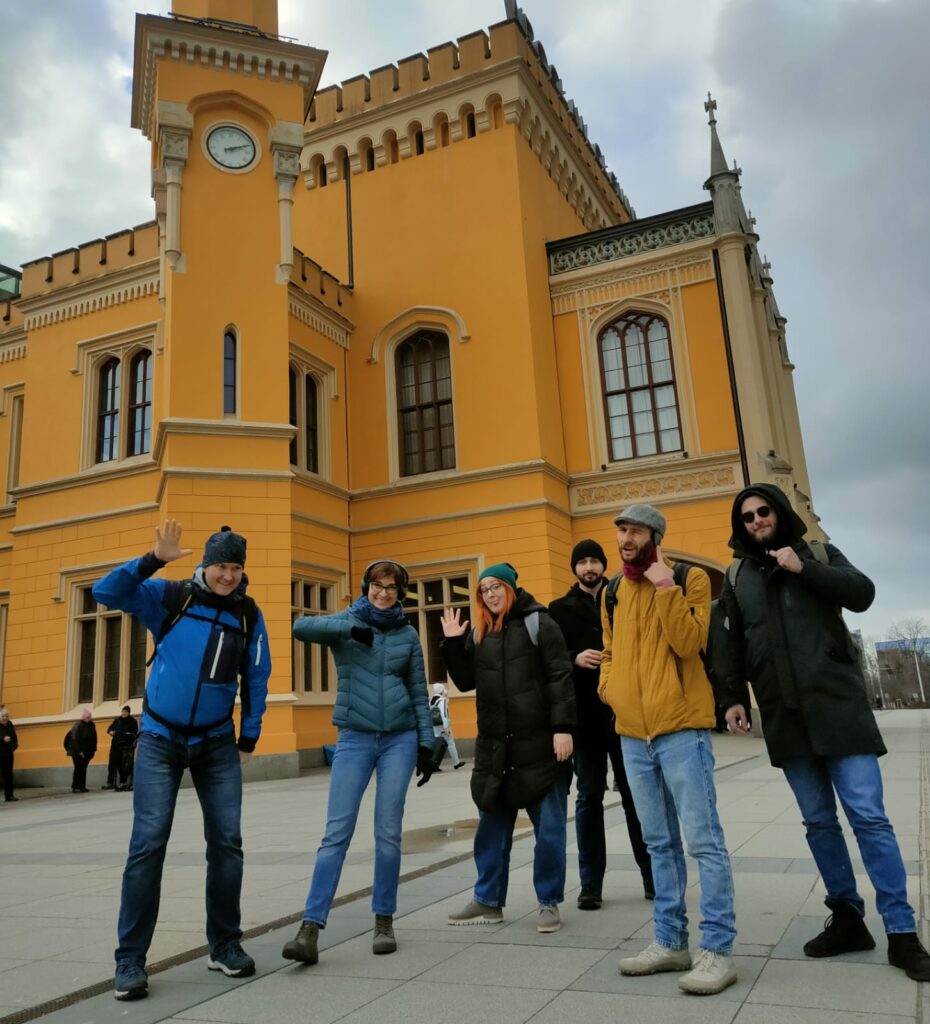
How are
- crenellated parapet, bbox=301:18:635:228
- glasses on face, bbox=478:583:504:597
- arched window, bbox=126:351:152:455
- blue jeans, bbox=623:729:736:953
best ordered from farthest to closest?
crenellated parapet, bbox=301:18:635:228 < arched window, bbox=126:351:152:455 < glasses on face, bbox=478:583:504:597 < blue jeans, bbox=623:729:736:953

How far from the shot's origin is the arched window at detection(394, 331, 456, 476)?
62.8ft

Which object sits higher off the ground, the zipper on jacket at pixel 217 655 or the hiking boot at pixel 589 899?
the zipper on jacket at pixel 217 655

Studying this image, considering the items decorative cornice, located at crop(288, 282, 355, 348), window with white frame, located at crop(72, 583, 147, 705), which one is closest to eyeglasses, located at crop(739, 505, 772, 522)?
window with white frame, located at crop(72, 583, 147, 705)

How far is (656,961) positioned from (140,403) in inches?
685

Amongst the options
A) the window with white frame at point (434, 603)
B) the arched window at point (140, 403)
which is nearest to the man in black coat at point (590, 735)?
the window with white frame at point (434, 603)

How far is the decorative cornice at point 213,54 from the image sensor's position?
16.5 m

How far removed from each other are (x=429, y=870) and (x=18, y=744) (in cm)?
1389

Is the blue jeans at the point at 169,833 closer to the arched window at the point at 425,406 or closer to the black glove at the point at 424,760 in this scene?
the black glove at the point at 424,760

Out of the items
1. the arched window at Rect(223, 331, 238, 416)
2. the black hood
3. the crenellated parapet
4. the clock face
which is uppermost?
the crenellated parapet

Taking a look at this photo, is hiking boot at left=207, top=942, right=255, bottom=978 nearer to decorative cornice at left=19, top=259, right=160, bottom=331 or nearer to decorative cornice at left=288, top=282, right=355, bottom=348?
decorative cornice at left=288, top=282, right=355, bottom=348

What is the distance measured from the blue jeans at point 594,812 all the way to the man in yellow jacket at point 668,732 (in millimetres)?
1010

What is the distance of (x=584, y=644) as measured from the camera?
4.91 m

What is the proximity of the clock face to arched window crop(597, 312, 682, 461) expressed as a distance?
324 inches

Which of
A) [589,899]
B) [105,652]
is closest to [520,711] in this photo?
[589,899]
